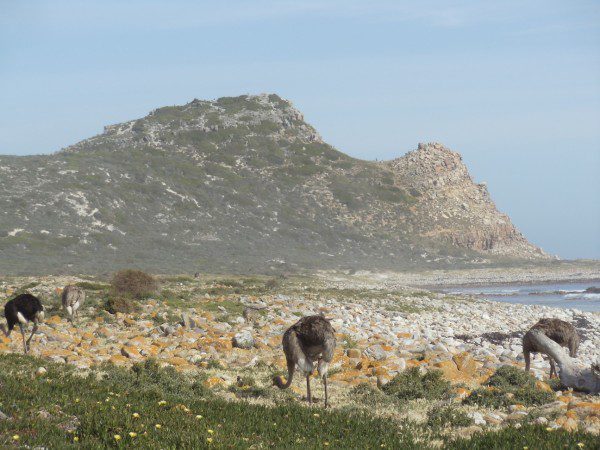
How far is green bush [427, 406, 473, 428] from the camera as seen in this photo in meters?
12.4

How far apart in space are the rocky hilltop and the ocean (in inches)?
857

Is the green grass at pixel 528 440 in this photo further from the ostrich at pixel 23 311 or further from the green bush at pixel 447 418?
the ostrich at pixel 23 311

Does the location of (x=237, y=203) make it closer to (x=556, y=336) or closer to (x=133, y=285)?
(x=133, y=285)

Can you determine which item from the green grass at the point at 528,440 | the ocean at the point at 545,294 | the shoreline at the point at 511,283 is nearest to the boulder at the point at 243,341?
the green grass at the point at 528,440

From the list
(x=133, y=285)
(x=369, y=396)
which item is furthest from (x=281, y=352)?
(x=133, y=285)

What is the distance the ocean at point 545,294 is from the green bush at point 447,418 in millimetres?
49699

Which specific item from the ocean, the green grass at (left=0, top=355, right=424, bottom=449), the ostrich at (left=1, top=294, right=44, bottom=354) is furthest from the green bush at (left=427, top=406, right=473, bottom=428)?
the ocean

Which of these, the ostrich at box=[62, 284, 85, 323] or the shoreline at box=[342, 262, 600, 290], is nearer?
the ostrich at box=[62, 284, 85, 323]

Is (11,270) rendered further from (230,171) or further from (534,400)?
(230,171)

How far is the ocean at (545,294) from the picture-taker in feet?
220

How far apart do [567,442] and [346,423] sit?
343 centimetres

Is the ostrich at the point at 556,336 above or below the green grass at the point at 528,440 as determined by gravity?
above

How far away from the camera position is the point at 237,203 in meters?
121

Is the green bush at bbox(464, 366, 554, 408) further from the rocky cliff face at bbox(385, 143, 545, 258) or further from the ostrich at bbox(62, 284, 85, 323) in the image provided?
the rocky cliff face at bbox(385, 143, 545, 258)
